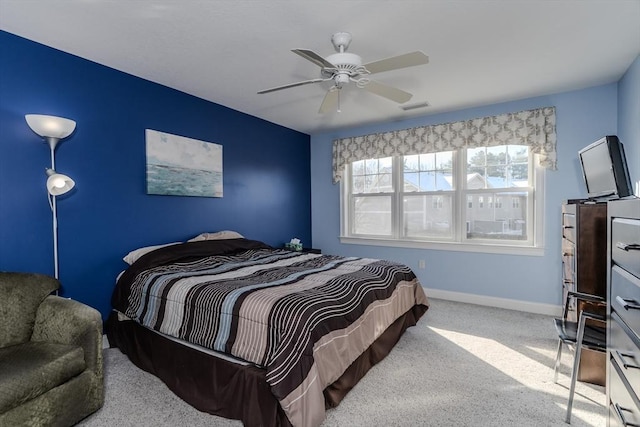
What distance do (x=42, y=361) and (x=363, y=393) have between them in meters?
1.82

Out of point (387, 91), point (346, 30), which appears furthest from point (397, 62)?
point (346, 30)

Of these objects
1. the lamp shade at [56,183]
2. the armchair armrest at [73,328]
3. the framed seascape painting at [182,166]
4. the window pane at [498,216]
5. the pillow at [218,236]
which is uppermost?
the framed seascape painting at [182,166]

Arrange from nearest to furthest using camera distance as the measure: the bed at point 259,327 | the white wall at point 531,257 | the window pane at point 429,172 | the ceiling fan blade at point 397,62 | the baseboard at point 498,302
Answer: the bed at point 259,327
the ceiling fan blade at point 397,62
the white wall at point 531,257
the baseboard at point 498,302
the window pane at point 429,172

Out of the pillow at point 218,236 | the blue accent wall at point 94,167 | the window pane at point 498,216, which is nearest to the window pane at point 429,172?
the window pane at point 498,216

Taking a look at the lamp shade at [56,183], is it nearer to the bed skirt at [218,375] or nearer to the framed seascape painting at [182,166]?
the framed seascape painting at [182,166]

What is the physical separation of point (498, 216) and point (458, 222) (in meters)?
0.47

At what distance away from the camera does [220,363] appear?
1.88m

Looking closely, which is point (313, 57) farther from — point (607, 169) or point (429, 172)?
point (429, 172)

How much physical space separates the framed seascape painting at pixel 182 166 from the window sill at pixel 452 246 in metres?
2.25

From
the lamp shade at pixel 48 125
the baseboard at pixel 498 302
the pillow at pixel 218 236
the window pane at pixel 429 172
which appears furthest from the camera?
the window pane at pixel 429 172

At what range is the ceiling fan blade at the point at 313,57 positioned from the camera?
1.80 m

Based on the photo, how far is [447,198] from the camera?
4.30 metres

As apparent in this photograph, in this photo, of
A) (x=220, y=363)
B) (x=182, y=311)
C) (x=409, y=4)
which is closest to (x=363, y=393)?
(x=220, y=363)

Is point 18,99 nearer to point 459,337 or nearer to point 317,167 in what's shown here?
point 317,167
